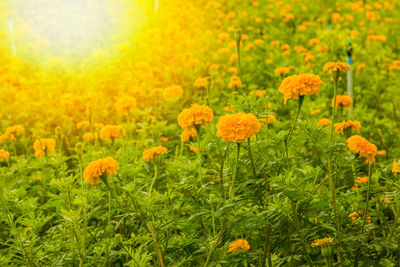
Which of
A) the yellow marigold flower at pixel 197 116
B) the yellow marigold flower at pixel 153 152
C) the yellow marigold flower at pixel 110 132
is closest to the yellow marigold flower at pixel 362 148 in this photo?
the yellow marigold flower at pixel 197 116

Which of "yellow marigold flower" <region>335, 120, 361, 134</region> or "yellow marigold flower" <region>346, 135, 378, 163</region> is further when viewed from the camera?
"yellow marigold flower" <region>335, 120, 361, 134</region>

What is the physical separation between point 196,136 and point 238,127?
99 centimetres

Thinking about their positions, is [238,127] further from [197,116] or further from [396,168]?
[396,168]

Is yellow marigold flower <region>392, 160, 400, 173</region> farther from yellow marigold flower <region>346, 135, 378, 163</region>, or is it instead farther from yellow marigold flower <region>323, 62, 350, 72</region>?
yellow marigold flower <region>323, 62, 350, 72</region>

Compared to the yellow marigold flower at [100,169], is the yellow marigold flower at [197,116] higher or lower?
higher

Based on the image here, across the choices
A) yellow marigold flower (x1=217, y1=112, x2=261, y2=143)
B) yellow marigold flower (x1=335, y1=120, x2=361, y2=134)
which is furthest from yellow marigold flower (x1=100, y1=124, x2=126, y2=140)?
yellow marigold flower (x1=335, y1=120, x2=361, y2=134)

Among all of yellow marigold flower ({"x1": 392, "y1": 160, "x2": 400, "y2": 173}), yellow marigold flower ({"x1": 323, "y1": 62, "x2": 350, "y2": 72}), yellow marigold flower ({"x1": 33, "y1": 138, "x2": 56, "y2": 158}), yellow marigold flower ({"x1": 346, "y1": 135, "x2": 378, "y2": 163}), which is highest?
yellow marigold flower ({"x1": 323, "y1": 62, "x2": 350, "y2": 72})

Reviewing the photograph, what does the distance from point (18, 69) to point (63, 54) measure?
41.1 inches

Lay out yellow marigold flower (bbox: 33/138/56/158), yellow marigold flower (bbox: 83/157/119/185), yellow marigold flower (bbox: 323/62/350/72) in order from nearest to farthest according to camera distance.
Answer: yellow marigold flower (bbox: 83/157/119/185) → yellow marigold flower (bbox: 323/62/350/72) → yellow marigold flower (bbox: 33/138/56/158)

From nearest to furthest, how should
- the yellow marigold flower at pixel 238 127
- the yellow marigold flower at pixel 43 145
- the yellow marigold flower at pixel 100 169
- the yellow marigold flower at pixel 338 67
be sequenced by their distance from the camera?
the yellow marigold flower at pixel 238 127 < the yellow marigold flower at pixel 100 169 < the yellow marigold flower at pixel 338 67 < the yellow marigold flower at pixel 43 145

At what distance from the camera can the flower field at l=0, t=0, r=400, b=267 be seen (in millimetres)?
1646

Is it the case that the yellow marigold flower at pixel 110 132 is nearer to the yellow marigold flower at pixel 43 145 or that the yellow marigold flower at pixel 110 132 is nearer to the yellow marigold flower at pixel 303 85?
the yellow marigold flower at pixel 43 145

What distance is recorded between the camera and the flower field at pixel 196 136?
5.40 ft

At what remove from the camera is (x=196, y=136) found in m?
2.44
